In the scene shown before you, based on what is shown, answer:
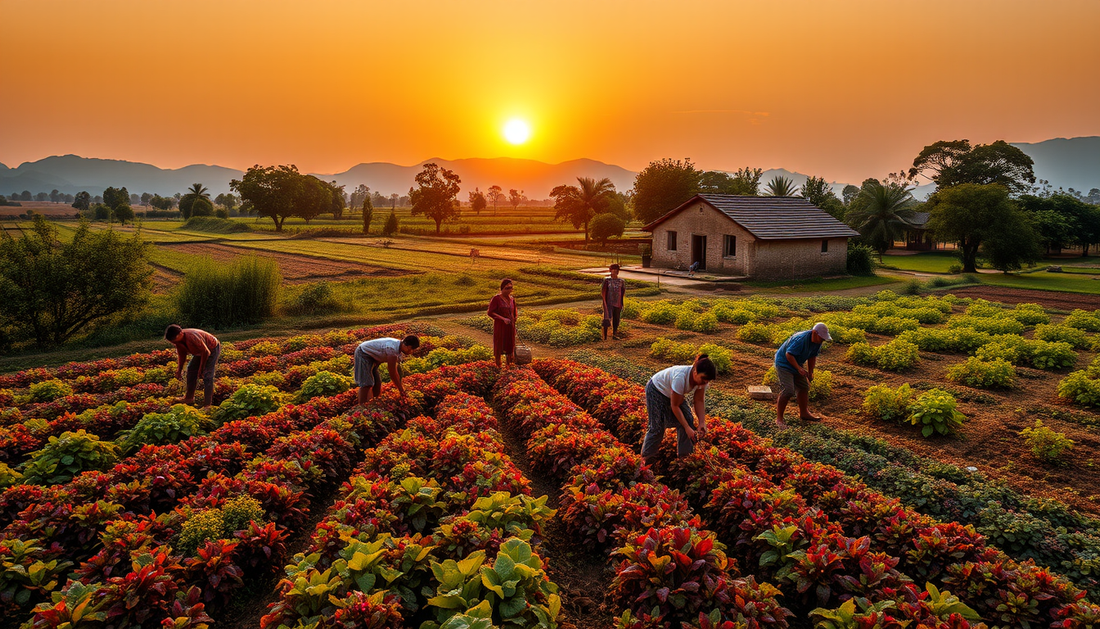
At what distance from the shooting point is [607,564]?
21.3ft

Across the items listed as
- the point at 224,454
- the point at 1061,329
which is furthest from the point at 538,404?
the point at 1061,329

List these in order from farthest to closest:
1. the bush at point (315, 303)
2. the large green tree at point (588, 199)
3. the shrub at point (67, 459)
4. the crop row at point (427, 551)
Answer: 1. the large green tree at point (588, 199)
2. the bush at point (315, 303)
3. the shrub at point (67, 459)
4. the crop row at point (427, 551)

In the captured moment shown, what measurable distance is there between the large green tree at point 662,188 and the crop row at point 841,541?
55.9m

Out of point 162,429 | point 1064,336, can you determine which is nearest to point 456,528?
point 162,429

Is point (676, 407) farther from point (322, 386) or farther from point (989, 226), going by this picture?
point (989, 226)

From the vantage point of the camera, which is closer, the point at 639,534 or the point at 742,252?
the point at 639,534

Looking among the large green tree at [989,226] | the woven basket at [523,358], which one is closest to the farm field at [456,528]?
the woven basket at [523,358]

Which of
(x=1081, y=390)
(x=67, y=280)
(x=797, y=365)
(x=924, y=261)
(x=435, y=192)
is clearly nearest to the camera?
(x=797, y=365)

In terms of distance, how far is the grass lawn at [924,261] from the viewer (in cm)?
4555

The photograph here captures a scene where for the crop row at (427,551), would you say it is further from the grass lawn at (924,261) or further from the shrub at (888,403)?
the grass lawn at (924,261)

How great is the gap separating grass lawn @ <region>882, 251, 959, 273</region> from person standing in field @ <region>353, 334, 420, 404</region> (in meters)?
46.3

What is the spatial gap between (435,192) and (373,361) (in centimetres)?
8292

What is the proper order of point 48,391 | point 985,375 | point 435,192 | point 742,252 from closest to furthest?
point 48,391 < point 985,375 < point 742,252 < point 435,192

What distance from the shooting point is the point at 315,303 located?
23844 millimetres
